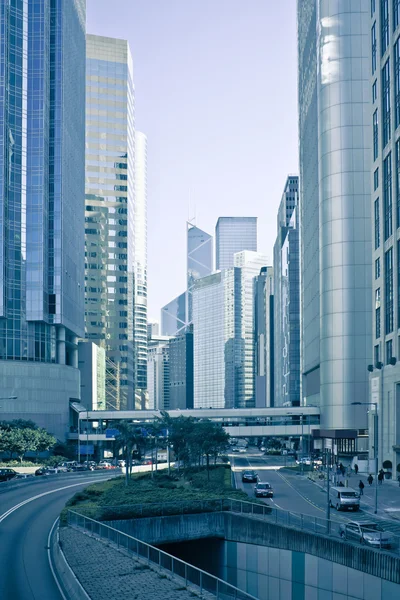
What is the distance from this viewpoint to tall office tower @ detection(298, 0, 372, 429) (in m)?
132

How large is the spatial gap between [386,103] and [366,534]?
218 ft

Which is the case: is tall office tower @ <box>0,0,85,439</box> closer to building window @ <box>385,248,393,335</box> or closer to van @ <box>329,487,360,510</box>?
building window @ <box>385,248,393,335</box>

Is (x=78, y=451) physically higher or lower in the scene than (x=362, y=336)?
lower

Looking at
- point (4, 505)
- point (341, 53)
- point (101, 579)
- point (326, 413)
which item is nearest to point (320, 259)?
point (326, 413)

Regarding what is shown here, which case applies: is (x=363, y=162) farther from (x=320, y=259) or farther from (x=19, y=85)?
(x=19, y=85)

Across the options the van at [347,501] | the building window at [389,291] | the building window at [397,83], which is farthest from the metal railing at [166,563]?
the building window at [397,83]

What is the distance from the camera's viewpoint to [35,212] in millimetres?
143750

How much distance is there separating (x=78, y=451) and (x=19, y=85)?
215 ft

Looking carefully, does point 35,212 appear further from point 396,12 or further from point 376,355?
point 396,12

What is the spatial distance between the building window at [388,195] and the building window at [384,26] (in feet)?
43.1

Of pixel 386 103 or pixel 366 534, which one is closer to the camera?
pixel 366 534

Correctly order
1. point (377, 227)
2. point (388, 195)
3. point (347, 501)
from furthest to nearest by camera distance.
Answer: point (377, 227)
point (388, 195)
point (347, 501)

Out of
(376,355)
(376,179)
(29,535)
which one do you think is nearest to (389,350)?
(376,355)

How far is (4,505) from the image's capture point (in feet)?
220
